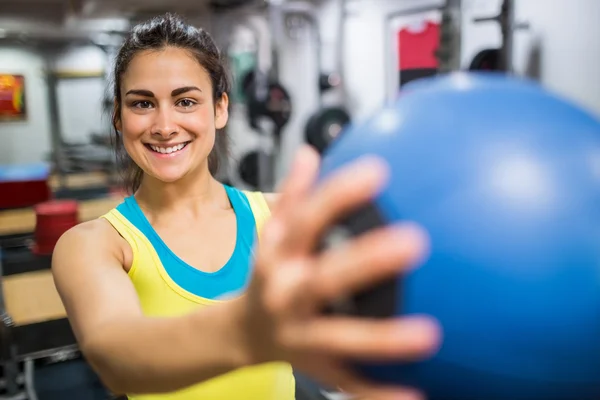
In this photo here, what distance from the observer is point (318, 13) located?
5047 millimetres

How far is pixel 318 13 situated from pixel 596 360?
491 cm

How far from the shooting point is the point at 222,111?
1.21 meters

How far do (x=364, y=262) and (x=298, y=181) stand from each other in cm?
9

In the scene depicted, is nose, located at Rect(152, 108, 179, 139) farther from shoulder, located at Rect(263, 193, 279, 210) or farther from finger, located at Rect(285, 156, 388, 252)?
finger, located at Rect(285, 156, 388, 252)

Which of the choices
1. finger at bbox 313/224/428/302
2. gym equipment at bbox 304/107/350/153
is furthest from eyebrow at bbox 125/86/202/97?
gym equipment at bbox 304/107/350/153

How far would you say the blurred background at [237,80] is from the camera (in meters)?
2.71

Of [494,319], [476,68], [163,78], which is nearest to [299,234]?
[494,319]

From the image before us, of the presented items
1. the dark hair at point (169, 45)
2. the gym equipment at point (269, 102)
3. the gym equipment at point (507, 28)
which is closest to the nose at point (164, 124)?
the dark hair at point (169, 45)

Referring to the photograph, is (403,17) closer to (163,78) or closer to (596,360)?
(163,78)

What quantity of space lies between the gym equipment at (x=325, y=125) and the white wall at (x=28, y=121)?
3.25 metres

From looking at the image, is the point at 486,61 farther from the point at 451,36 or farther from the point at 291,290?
the point at 291,290

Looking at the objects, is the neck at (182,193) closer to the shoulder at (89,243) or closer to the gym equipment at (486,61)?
the shoulder at (89,243)

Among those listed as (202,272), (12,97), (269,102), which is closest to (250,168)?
(269,102)

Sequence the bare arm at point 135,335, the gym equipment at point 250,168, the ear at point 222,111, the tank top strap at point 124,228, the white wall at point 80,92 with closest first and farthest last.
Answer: the bare arm at point 135,335, the tank top strap at point 124,228, the ear at point 222,111, the gym equipment at point 250,168, the white wall at point 80,92
